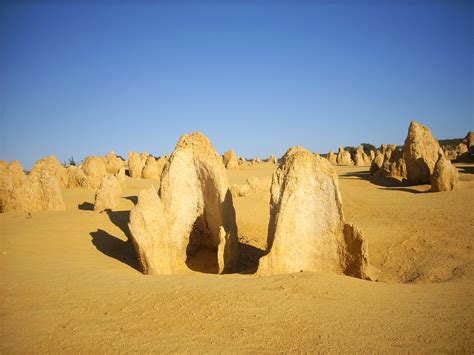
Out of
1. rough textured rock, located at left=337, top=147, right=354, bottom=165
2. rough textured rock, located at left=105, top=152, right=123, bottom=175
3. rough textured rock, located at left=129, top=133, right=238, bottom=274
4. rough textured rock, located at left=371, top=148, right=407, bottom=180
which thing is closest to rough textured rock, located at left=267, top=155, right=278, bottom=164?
rough textured rock, located at left=337, top=147, right=354, bottom=165

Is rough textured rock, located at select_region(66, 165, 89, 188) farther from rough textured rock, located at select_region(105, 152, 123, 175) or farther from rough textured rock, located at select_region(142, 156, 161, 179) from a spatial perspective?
rough textured rock, located at select_region(105, 152, 123, 175)

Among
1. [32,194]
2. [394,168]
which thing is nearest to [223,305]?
[32,194]

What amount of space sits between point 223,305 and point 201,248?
3.86 metres

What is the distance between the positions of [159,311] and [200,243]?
3.81m

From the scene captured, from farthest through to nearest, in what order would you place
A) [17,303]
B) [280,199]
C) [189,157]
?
[189,157] → [280,199] → [17,303]

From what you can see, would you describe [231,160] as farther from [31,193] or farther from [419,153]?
[31,193]

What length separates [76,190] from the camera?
16.3 meters

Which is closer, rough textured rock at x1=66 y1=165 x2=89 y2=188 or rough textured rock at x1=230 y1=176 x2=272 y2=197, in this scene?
rough textured rock at x1=230 y1=176 x2=272 y2=197

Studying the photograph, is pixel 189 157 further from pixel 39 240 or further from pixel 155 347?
pixel 155 347

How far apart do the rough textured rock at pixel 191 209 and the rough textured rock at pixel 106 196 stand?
4.56 metres

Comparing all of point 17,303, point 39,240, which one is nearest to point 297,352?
point 17,303

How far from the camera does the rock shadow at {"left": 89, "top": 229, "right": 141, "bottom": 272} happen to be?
718 centimetres

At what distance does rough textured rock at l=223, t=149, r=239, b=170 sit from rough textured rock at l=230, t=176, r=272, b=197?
49.9 feet

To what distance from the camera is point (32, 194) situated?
10406 mm
